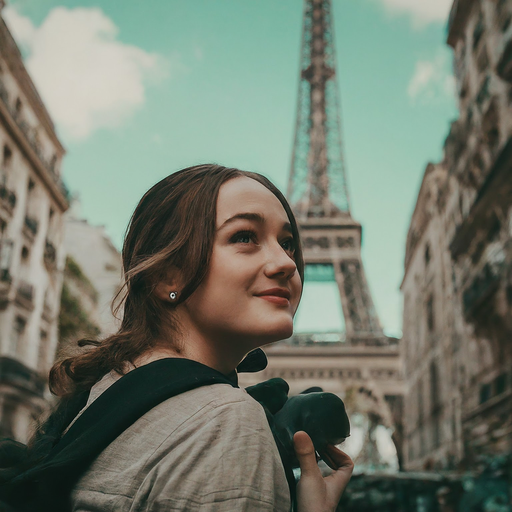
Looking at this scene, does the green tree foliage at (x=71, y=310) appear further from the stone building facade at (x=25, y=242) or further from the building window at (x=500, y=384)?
the building window at (x=500, y=384)

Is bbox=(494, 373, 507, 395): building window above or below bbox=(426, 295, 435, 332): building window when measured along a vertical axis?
below

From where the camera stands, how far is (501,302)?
54.1 feet

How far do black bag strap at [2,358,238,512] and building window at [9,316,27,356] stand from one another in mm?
23106

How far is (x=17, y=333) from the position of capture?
23406mm

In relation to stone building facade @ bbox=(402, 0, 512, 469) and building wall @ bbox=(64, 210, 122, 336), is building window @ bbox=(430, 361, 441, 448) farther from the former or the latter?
building wall @ bbox=(64, 210, 122, 336)

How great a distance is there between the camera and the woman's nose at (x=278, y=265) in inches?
59.5

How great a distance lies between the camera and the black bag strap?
4.02 ft

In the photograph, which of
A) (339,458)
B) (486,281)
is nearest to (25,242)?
(486,281)

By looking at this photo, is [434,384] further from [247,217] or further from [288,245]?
[247,217]

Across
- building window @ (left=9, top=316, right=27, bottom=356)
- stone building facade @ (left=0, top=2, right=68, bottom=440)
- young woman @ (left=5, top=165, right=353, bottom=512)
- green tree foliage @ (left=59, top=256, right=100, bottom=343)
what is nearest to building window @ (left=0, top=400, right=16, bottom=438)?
stone building facade @ (left=0, top=2, right=68, bottom=440)

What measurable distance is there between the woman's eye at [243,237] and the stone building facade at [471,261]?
47.7 ft

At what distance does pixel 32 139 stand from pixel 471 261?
56.2 feet

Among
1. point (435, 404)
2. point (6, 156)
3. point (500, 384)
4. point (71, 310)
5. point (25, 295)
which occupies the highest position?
point (6, 156)

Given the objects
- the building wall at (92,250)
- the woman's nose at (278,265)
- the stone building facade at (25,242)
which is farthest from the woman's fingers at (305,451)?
the building wall at (92,250)
